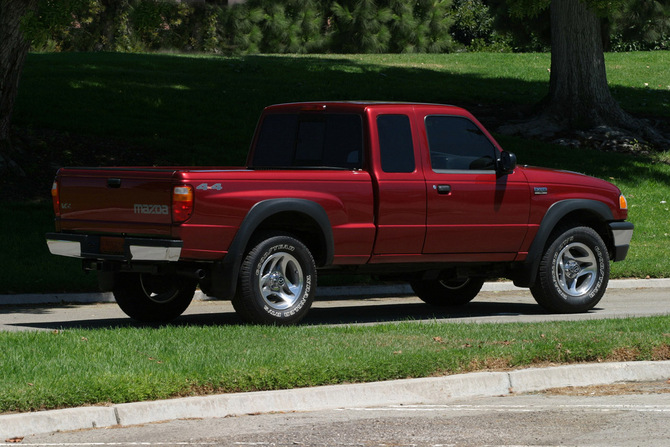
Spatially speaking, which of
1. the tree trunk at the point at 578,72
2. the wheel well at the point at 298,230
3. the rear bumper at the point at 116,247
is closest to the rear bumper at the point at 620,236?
the wheel well at the point at 298,230

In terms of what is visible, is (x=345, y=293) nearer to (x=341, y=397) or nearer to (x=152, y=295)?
(x=152, y=295)

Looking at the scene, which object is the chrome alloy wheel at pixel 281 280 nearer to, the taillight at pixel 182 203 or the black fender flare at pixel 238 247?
the black fender flare at pixel 238 247

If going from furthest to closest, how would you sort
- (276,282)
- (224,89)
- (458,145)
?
(224,89), (458,145), (276,282)

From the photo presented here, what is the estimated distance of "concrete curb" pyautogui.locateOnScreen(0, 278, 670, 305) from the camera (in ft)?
42.6

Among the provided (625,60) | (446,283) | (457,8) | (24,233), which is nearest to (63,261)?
(24,233)

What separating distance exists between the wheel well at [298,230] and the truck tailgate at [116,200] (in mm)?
994

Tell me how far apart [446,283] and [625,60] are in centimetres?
2860

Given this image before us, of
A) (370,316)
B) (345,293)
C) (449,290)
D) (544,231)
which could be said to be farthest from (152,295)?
(544,231)

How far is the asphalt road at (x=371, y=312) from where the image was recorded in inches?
452

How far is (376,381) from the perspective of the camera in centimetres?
789

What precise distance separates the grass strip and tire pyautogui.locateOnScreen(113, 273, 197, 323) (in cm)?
135

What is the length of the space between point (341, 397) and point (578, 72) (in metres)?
18.9

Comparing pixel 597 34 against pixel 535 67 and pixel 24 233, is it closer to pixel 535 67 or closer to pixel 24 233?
pixel 535 67

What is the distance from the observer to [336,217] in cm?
1050
